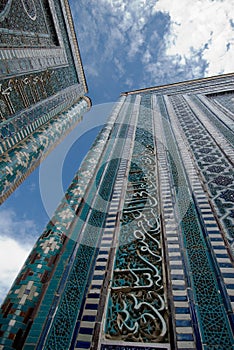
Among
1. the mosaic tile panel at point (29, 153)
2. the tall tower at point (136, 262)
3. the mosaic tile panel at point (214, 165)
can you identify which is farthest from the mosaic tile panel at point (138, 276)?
the mosaic tile panel at point (29, 153)

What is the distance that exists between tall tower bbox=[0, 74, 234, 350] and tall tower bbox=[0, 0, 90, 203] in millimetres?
529

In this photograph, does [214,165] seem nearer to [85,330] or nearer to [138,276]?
[138,276]

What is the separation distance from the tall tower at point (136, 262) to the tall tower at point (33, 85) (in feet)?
1.74

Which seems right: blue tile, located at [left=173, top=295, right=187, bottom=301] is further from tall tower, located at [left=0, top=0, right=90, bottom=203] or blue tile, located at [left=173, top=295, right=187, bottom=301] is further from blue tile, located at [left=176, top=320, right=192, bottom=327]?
tall tower, located at [left=0, top=0, right=90, bottom=203]

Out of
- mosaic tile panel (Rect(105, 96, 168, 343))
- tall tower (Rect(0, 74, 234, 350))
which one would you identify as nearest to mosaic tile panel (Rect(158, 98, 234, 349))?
tall tower (Rect(0, 74, 234, 350))

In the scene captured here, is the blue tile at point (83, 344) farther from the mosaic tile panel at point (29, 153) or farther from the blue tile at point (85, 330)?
the mosaic tile panel at point (29, 153)

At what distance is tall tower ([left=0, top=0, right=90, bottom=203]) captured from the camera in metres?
2.18

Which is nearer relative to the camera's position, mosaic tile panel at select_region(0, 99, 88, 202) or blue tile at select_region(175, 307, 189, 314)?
blue tile at select_region(175, 307, 189, 314)

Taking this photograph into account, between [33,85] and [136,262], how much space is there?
238 centimetres

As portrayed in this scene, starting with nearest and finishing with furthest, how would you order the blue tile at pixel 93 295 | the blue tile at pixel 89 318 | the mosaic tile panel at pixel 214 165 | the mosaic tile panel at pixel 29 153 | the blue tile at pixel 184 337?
the blue tile at pixel 184 337 < the blue tile at pixel 89 318 < the blue tile at pixel 93 295 < the mosaic tile panel at pixel 214 165 < the mosaic tile panel at pixel 29 153

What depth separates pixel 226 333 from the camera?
3.22 feet

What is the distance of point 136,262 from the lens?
1.39m

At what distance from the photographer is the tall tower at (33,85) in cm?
218

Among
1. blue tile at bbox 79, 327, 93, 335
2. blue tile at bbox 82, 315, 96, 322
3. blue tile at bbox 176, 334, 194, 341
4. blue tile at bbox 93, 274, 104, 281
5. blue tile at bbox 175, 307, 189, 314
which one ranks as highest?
blue tile at bbox 93, 274, 104, 281
